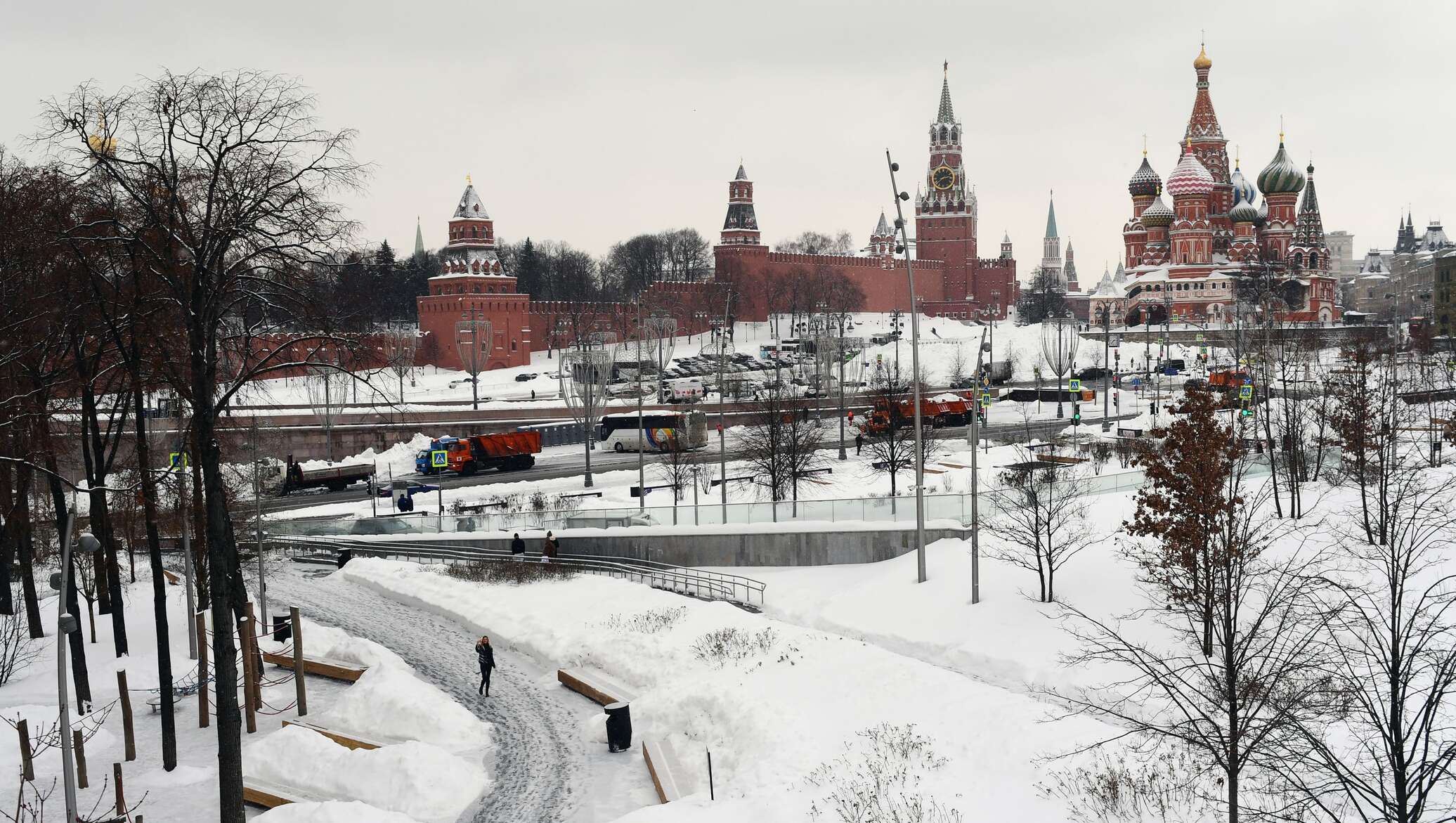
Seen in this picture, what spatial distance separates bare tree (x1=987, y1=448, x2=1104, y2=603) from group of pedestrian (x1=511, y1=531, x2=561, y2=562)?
1129cm

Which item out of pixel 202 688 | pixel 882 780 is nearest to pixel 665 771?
pixel 882 780

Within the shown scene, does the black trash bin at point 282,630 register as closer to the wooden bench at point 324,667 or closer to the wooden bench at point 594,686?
the wooden bench at point 324,667

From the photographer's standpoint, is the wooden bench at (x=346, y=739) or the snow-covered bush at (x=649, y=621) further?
the snow-covered bush at (x=649, y=621)

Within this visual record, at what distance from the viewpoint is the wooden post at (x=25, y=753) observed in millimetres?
16562

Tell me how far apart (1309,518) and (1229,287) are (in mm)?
84335

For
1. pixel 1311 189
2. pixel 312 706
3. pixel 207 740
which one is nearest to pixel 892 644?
pixel 312 706

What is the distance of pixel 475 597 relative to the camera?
97.3 ft

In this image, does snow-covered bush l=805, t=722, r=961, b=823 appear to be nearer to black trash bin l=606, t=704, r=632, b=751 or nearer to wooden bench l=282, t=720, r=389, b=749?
black trash bin l=606, t=704, r=632, b=751

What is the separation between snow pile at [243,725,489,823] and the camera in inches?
672

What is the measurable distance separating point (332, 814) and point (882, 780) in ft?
23.0

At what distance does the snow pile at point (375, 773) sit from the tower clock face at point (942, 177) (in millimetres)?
133991

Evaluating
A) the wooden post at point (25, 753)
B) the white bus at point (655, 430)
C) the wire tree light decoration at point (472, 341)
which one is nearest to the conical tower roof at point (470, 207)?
the wire tree light decoration at point (472, 341)

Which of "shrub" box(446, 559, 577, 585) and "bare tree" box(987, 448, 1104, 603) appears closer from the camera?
"bare tree" box(987, 448, 1104, 603)

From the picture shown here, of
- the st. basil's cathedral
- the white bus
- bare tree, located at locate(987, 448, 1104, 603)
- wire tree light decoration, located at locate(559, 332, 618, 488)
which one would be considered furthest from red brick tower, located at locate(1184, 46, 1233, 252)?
bare tree, located at locate(987, 448, 1104, 603)
